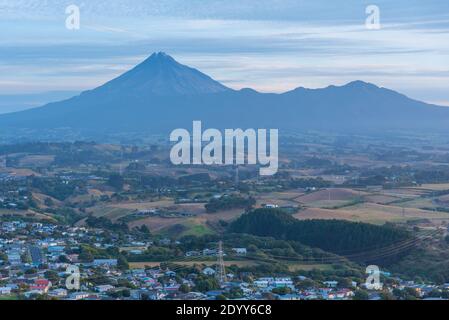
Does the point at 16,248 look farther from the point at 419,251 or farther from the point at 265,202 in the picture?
the point at 265,202

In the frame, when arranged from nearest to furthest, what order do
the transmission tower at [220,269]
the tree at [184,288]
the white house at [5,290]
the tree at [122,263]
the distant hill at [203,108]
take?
the white house at [5,290] → the tree at [184,288] → the transmission tower at [220,269] → the tree at [122,263] → the distant hill at [203,108]

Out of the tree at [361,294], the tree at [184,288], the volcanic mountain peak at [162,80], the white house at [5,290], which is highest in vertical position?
the volcanic mountain peak at [162,80]

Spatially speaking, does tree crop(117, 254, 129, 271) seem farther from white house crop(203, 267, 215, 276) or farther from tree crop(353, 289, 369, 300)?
tree crop(353, 289, 369, 300)

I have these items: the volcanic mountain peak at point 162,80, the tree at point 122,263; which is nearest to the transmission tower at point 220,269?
the tree at point 122,263

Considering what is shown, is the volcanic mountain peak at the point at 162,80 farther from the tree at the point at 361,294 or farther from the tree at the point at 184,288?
the tree at the point at 361,294

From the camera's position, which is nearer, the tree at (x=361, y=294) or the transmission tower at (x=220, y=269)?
the tree at (x=361, y=294)

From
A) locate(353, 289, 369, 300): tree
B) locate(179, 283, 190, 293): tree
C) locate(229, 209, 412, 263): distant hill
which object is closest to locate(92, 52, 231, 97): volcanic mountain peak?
locate(229, 209, 412, 263): distant hill

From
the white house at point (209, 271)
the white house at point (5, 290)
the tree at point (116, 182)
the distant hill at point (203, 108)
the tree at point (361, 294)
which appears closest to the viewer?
the tree at point (361, 294)

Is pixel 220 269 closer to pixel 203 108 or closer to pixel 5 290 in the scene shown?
pixel 5 290

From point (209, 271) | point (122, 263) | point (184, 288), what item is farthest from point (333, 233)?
point (184, 288)
